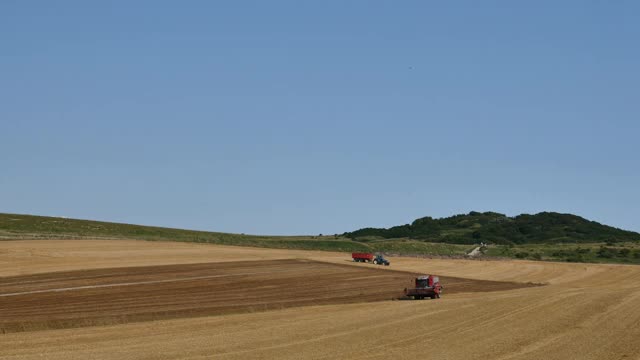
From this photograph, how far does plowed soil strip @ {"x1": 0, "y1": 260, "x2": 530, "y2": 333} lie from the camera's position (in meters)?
46.9

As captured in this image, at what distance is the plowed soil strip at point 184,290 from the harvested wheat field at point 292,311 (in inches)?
5.4

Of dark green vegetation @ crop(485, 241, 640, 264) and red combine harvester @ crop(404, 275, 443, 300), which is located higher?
dark green vegetation @ crop(485, 241, 640, 264)

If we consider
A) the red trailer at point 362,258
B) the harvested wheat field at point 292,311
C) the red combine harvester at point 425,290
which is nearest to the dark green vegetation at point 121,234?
the harvested wheat field at point 292,311

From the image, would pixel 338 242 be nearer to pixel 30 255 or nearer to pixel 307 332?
pixel 30 255

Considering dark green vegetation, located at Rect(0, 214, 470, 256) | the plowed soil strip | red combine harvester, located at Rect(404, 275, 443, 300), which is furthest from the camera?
dark green vegetation, located at Rect(0, 214, 470, 256)

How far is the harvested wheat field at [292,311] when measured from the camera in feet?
110

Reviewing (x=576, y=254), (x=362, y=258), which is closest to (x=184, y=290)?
(x=362, y=258)

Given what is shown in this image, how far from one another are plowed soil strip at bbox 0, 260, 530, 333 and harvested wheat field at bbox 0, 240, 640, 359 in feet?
0.45

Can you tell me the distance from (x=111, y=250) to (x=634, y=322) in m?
63.6

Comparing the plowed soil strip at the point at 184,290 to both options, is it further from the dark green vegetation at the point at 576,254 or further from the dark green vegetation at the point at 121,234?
the dark green vegetation at the point at 576,254

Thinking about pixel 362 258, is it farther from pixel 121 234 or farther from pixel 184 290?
pixel 121 234

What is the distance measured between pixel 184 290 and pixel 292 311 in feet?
46.3

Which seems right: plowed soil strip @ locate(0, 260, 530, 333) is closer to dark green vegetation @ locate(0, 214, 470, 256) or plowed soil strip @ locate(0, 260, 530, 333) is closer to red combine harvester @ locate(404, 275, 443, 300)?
red combine harvester @ locate(404, 275, 443, 300)

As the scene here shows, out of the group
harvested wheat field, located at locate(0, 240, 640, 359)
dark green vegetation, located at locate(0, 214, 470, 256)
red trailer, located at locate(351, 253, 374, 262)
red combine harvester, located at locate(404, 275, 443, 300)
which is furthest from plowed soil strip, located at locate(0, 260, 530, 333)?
dark green vegetation, located at locate(0, 214, 470, 256)
